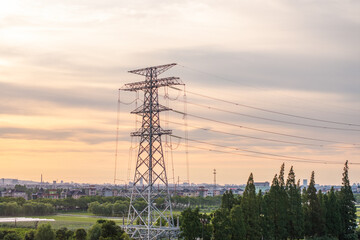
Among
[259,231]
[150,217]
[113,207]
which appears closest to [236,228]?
[259,231]

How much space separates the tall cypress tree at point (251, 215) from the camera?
5106 centimetres

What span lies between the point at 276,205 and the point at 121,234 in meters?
19.2

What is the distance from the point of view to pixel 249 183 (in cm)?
5456

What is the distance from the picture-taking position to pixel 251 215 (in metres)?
51.9

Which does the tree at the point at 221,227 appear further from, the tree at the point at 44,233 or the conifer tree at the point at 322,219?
the tree at the point at 44,233

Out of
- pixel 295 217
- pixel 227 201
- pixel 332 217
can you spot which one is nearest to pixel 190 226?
pixel 227 201

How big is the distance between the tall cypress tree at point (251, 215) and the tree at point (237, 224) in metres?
2.11

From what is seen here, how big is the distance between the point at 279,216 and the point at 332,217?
1209cm

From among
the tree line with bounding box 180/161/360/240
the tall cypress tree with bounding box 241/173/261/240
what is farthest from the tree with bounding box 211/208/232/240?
the tall cypress tree with bounding box 241/173/261/240

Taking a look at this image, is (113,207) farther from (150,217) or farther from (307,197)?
(150,217)

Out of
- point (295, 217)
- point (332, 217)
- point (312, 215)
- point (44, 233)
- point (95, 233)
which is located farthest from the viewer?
point (332, 217)

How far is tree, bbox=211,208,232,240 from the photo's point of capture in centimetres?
4756

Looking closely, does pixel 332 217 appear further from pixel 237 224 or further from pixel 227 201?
pixel 237 224

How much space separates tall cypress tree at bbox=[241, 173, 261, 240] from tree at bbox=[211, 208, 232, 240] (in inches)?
144
